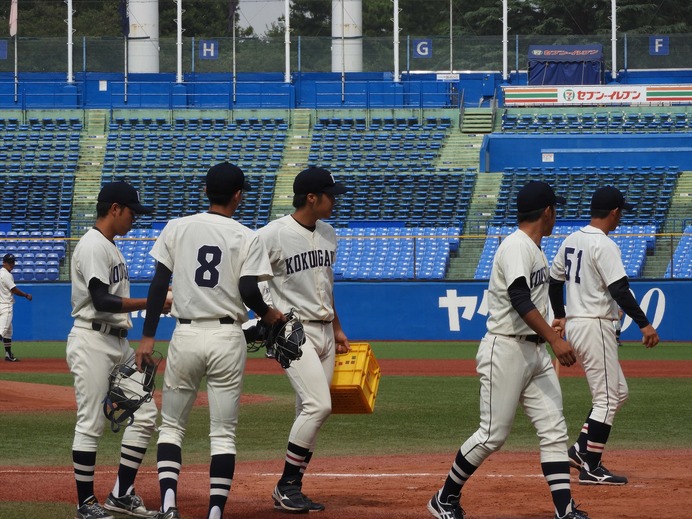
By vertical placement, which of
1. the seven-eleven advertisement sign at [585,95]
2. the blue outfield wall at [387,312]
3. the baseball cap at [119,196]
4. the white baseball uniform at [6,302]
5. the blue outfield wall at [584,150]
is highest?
the seven-eleven advertisement sign at [585,95]

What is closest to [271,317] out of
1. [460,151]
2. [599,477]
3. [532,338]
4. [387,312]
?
[532,338]

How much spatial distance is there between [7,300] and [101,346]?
16144 mm

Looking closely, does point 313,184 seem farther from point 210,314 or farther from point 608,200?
point 608,200

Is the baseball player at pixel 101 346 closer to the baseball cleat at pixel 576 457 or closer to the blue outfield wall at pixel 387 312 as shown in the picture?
the baseball cleat at pixel 576 457

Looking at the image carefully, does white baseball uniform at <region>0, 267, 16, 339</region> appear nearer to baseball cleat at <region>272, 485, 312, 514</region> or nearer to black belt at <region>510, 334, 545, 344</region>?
baseball cleat at <region>272, 485, 312, 514</region>

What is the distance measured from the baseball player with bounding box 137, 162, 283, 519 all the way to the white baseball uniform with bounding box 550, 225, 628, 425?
2.88 m

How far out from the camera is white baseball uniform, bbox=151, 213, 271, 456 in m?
6.87

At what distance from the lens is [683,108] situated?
3975cm

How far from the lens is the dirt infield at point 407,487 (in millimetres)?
7605

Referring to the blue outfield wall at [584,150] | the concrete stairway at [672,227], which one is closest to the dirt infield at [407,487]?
the concrete stairway at [672,227]

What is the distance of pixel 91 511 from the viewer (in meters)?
7.13

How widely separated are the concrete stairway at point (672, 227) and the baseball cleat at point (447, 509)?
20.3 meters

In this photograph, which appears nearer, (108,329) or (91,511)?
(91,511)

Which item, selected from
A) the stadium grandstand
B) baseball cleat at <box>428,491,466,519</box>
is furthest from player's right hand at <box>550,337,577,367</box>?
the stadium grandstand
